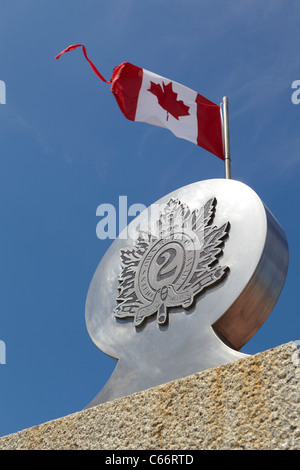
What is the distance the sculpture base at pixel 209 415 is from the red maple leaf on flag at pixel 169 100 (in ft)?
12.1

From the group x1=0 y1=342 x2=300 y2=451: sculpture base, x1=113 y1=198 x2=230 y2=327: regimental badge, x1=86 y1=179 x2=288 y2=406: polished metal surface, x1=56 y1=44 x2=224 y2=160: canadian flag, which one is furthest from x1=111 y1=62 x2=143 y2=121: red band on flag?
x1=0 y1=342 x2=300 y2=451: sculpture base

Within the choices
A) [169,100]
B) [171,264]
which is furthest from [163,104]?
[171,264]

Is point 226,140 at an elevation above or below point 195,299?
above

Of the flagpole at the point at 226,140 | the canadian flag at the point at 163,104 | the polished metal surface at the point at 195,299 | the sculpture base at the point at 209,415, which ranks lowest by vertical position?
the sculpture base at the point at 209,415

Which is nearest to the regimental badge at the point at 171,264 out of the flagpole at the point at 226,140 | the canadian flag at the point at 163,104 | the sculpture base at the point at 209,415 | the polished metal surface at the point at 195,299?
the polished metal surface at the point at 195,299

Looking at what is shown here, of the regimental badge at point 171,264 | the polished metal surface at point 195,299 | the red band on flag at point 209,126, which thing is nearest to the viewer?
the polished metal surface at point 195,299

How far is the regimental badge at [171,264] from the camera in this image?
4520 millimetres

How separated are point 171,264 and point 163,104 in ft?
7.89

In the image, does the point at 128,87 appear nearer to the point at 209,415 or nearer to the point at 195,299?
the point at 195,299

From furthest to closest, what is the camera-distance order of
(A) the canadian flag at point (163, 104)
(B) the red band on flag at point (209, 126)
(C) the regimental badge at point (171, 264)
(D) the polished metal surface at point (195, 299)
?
(A) the canadian flag at point (163, 104)
(B) the red band on flag at point (209, 126)
(C) the regimental badge at point (171, 264)
(D) the polished metal surface at point (195, 299)

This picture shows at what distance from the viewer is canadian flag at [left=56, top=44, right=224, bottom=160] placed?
648cm

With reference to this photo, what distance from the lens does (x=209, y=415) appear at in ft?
10.4

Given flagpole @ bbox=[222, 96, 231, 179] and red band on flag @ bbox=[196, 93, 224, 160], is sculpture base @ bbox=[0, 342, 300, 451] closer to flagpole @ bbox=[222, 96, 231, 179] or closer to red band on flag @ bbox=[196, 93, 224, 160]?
flagpole @ bbox=[222, 96, 231, 179]

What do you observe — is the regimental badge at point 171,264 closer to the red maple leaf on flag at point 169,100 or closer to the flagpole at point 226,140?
the flagpole at point 226,140
